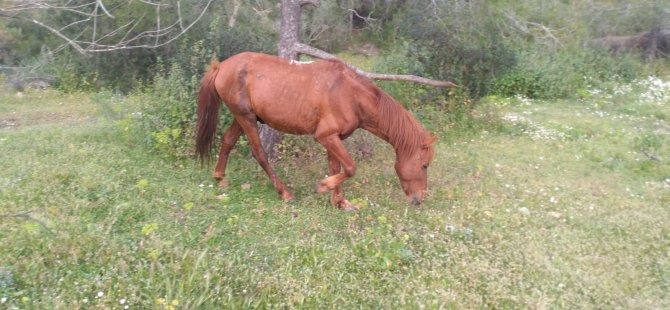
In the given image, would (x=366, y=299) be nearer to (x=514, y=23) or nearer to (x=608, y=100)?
(x=608, y=100)

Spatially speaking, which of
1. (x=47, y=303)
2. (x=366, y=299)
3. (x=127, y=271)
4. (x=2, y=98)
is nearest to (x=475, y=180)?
(x=366, y=299)

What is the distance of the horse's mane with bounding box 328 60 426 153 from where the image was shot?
545 cm

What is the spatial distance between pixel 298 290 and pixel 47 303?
170cm

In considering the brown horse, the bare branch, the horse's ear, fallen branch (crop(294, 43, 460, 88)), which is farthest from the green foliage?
the horse's ear

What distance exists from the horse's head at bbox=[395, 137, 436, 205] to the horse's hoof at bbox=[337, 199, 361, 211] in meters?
0.54

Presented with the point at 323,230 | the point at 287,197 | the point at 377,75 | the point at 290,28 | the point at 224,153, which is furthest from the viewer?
the point at 290,28

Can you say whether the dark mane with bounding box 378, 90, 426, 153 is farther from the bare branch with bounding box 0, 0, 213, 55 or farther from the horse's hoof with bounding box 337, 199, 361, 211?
the bare branch with bounding box 0, 0, 213, 55

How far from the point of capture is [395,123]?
5.46 meters

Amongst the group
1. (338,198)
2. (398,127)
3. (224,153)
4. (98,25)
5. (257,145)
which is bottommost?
(338,198)

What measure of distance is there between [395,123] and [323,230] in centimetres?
133

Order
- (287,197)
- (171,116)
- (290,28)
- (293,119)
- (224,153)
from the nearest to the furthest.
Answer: (293,119) → (287,197) → (224,153) → (290,28) → (171,116)

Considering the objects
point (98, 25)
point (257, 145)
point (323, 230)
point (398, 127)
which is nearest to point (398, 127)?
point (398, 127)

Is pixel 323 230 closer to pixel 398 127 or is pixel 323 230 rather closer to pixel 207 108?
pixel 398 127

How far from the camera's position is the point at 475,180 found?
6.61 metres
